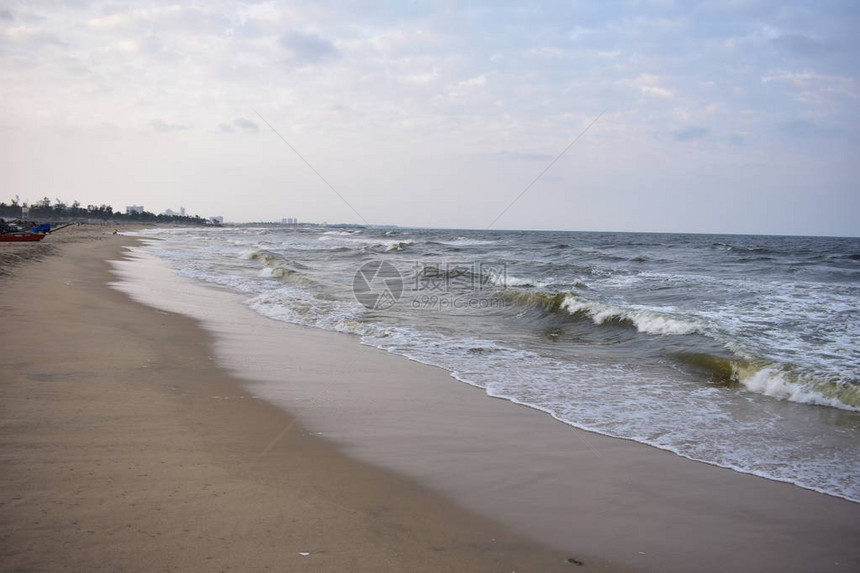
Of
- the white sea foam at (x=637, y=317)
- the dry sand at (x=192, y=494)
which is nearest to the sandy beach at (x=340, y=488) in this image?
the dry sand at (x=192, y=494)

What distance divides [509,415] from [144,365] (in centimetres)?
416

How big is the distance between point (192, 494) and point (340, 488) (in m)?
0.90

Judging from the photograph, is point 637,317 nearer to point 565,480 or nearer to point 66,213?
point 565,480

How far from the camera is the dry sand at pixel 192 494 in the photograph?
2.59 meters

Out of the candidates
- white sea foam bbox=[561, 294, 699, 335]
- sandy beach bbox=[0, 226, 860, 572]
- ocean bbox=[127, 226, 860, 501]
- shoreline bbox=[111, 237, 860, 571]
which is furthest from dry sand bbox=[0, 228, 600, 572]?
white sea foam bbox=[561, 294, 699, 335]

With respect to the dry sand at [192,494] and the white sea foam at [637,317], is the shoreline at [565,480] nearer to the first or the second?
the dry sand at [192,494]

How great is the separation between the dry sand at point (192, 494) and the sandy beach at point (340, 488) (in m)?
0.01

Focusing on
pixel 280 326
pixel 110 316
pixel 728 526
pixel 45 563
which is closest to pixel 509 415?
pixel 728 526

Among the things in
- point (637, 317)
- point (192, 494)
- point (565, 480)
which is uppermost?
point (637, 317)

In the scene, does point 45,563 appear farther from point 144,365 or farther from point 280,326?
point 280,326

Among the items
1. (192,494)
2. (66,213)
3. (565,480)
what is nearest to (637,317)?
(565,480)

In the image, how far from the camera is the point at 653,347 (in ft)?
31.1

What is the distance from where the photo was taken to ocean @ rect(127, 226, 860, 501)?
204 inches

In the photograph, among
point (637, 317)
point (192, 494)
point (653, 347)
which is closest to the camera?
point (192, 494)
